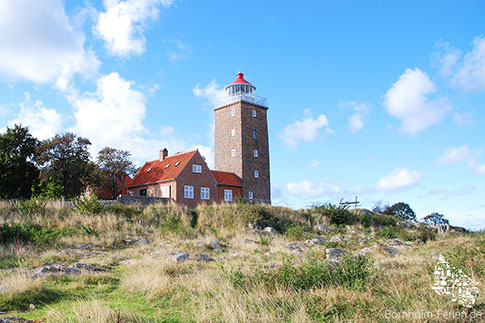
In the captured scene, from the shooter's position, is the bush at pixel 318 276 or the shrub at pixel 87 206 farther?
the shrub at pixel 87 206

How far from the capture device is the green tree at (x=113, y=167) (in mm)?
35750

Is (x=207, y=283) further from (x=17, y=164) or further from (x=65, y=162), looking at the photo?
(x=17, y=164)

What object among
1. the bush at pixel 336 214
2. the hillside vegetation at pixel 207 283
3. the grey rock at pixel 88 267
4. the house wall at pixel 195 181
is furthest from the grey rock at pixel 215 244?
the house wall at pixel 195 181

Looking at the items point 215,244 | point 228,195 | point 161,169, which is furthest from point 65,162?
point 215,244

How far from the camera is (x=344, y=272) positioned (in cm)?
604

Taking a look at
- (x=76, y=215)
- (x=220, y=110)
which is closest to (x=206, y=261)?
(x=76, y=215)

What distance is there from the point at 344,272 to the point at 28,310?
16.2 ft

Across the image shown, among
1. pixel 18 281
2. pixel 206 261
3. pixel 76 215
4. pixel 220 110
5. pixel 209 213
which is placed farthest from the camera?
pixel 220 110

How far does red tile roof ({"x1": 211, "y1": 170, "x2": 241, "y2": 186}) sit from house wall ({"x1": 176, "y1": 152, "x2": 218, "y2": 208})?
1.35m

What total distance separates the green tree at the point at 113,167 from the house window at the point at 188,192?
27.5 feet

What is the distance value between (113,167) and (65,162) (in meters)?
6.20

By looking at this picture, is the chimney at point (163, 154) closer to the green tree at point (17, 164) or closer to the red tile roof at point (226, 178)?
the red tile roof at point (226, 178)

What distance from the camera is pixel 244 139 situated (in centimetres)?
3875

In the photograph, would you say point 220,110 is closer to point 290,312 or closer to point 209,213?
point 209,213
